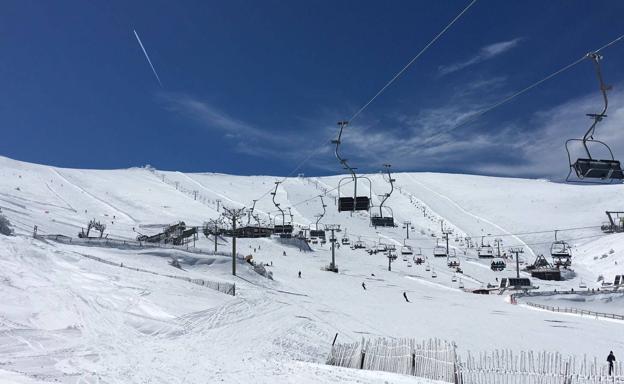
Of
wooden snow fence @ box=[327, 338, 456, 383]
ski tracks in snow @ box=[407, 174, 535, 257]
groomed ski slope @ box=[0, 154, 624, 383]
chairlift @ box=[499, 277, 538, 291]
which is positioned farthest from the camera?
ski tracks in snow @ box=[407, 174, 535, 257]

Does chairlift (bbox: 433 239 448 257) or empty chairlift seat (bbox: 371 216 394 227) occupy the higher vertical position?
empty chairlift seat (bbox: 371 216 394 227)

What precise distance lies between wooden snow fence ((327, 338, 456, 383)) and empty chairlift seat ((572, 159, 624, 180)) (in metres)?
7.07

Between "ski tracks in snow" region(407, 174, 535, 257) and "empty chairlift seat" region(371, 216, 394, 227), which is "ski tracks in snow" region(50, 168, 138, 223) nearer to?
"empty chairlift seat" region(371, 216, 394, 227)

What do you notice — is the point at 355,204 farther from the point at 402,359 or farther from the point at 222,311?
the point at 402,359

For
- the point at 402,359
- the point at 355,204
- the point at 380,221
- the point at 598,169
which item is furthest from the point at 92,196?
the point at 598,169

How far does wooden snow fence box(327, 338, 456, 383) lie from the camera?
53.1ft

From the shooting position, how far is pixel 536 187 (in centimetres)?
17638

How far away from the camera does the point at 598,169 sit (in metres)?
12.3

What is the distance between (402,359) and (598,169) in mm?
8425

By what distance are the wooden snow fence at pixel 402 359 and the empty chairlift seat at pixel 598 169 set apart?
23.2 feet

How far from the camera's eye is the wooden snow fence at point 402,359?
16.2 metres

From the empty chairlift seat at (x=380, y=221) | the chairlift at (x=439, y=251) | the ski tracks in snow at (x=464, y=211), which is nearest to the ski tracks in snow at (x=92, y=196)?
the chairlift at (x=439, y=251)

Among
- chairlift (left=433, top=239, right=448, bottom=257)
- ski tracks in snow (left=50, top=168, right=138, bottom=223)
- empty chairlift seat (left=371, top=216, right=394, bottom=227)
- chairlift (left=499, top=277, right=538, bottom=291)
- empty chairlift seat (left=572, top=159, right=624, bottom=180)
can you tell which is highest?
ski tracks in snow (left=50, top=168, right=138, bottom=223)

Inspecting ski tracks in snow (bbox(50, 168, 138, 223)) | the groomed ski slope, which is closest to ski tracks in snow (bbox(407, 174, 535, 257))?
the groomed ski slope
